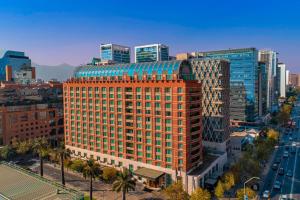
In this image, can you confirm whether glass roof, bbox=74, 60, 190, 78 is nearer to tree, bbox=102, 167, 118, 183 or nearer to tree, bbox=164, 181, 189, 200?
tree, bbox=102, 167, 118, 183

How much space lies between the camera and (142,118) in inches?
3654

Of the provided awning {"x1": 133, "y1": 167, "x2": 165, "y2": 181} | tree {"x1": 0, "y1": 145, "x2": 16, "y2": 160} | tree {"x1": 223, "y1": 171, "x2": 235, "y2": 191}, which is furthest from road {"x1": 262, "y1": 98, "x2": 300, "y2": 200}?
tree {"x1": 0, "y1": 145, "x2": 16, "y2": 160}

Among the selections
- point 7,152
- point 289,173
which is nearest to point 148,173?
point 289,173

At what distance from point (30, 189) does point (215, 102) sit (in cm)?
9066

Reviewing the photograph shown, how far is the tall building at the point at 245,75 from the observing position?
7205 inches

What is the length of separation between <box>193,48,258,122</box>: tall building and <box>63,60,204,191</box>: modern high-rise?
10511 cm

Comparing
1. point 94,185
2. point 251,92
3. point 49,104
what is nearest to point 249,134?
point 251,92

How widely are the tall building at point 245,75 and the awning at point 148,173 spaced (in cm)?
11887

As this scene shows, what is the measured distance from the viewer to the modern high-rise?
84000 mm

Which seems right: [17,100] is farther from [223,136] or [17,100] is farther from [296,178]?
[296,178]

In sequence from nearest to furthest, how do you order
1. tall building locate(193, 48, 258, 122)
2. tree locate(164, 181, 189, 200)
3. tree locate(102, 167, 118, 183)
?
tree locate(164, 181, 189, 200)
tree locate(102, 167, 118, 183)
tall building locate(193, 48, 258, 122)

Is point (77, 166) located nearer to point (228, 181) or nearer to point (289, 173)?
point (228, 181)

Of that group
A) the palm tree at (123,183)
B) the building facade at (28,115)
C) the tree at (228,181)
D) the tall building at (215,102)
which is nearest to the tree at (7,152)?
the building facade at (28,115)

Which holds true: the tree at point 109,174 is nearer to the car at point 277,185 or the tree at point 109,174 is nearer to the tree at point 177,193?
the tree at point 177,193
